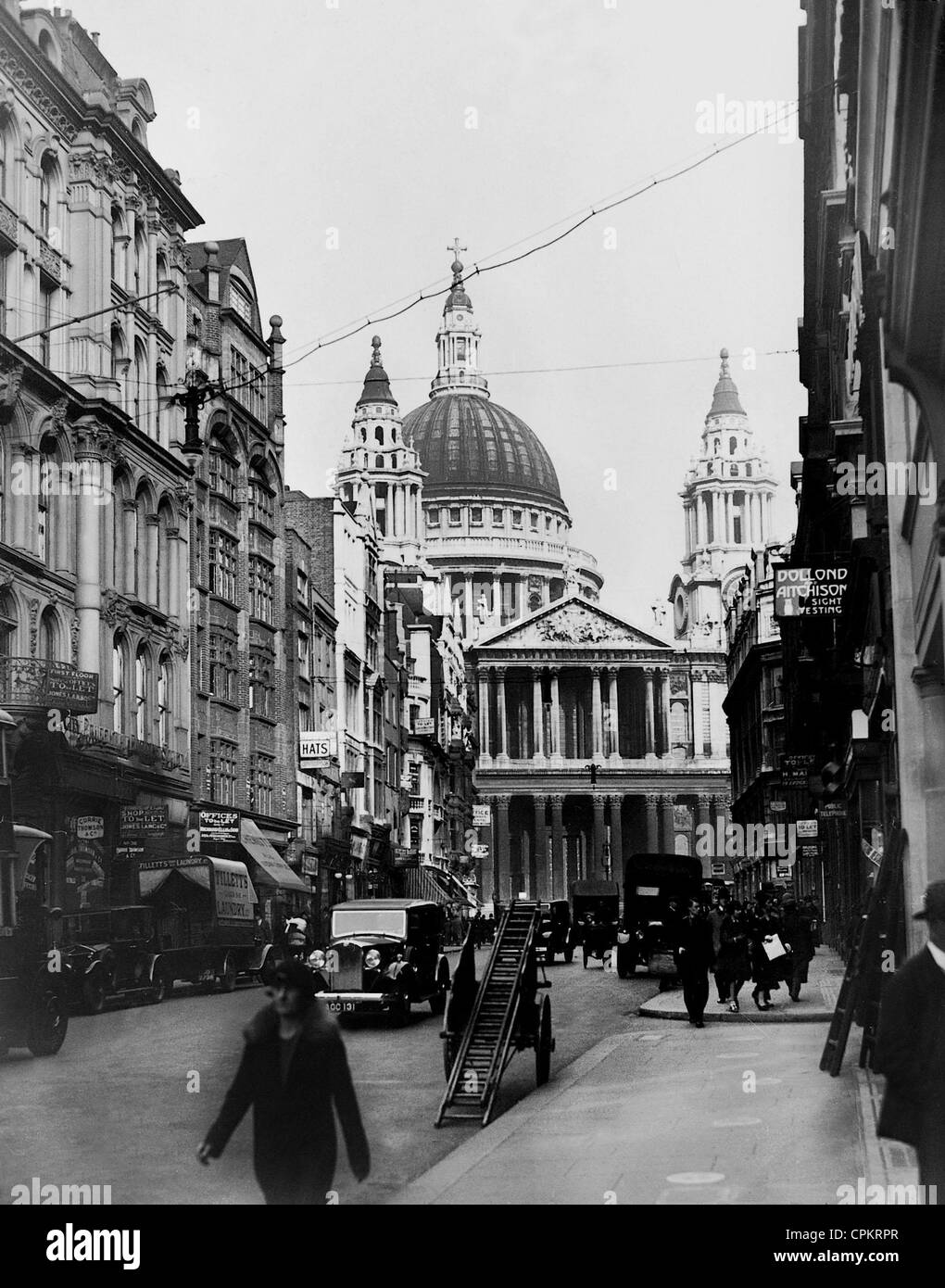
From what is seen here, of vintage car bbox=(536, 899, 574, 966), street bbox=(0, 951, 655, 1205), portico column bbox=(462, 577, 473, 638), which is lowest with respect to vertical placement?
vintage car bbox=(536, 899, 574, 966)

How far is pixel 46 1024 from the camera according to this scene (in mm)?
24297

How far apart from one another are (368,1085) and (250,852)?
26862mm

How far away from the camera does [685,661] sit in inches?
6481

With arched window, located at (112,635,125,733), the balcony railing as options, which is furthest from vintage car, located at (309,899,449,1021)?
arched window, located at (112,635,125,733)

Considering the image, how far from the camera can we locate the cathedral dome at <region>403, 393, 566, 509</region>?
605ft

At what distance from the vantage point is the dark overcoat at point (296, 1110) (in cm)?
1003

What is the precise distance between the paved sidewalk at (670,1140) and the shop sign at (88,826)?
1373 centimetres

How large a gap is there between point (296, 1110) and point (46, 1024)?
15.2 meters

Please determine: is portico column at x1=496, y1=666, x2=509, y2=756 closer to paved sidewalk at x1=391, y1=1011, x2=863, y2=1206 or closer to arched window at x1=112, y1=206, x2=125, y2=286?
arched window at x1=112, y1=206, x2=125, y2=286

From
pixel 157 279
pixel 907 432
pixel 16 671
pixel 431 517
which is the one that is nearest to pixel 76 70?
pixel 157 279

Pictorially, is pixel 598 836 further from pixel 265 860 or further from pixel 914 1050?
pixel 914 1050

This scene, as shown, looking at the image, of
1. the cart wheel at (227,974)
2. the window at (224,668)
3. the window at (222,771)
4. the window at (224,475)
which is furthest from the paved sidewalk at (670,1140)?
the window at (224,475)

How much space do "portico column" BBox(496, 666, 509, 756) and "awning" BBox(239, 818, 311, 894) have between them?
387 ft
